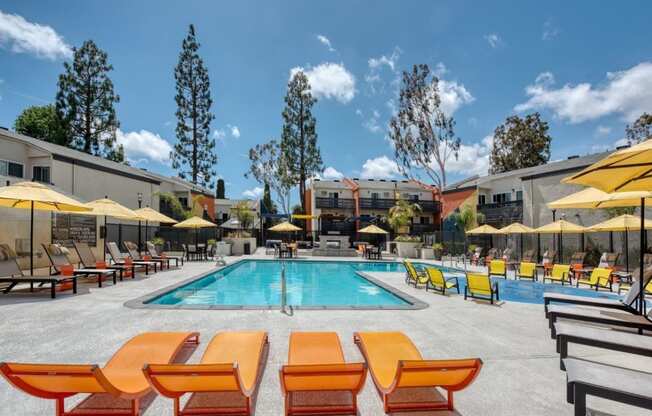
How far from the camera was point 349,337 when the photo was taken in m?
5.15

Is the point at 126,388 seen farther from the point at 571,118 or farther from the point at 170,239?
the point at 571,118

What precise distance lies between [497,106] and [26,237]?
1420 inches

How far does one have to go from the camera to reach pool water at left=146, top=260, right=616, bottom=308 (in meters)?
8.89

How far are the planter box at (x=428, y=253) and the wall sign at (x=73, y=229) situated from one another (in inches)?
733

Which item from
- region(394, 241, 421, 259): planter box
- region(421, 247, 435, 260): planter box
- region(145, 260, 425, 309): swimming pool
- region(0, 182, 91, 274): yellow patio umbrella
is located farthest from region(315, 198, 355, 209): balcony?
region(0, 182, 91, 274): yellow patio umbrella

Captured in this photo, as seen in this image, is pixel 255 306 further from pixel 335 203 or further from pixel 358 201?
pixel 358 201

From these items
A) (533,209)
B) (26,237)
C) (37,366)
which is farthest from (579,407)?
(533,209)

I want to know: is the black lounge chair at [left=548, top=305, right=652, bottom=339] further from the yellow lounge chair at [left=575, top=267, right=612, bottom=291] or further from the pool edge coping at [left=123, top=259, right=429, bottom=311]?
the yellow lounge chair at [left=575, top=267, right=612, bottom=291]

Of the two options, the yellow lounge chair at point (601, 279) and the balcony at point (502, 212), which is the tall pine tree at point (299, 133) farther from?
the yellow lounge chair at point (601, 279)

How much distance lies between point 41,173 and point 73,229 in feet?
32.6

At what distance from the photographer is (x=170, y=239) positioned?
23.5 metres

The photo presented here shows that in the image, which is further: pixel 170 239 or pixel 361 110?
pixel 361 110

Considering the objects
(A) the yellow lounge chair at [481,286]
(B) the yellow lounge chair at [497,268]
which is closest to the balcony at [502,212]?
(B) the yellow lounge chair at [497,268]

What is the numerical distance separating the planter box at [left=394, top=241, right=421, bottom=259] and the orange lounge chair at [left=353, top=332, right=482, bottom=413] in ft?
66.2
